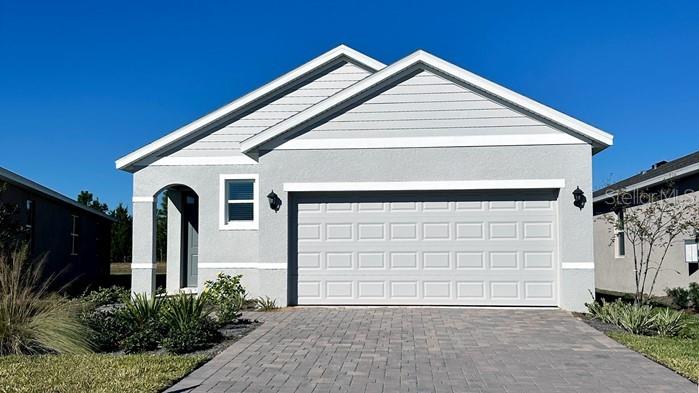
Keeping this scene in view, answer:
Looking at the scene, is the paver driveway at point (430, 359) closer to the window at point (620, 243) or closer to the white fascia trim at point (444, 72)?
the white fascia trim at point (444, 72)

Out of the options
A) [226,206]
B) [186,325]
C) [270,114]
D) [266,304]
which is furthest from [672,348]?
[270,114]

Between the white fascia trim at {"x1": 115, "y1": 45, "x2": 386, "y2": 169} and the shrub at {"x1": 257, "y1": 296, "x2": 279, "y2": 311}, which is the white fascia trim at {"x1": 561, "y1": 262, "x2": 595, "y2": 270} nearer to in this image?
the shrub at {"x1": 257, "y1": 296, "x2": 279, "y2": 311}

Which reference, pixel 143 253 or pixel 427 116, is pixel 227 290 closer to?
pixel 143 253

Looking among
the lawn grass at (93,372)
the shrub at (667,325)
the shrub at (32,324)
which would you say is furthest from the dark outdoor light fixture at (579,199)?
the shrub at (32,324)

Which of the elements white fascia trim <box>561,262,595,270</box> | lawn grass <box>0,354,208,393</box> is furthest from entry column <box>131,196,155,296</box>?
white fascia trim <box>561,262,595,270</box>

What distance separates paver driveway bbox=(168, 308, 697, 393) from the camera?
7.35 m

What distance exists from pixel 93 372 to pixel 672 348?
25.7 ft

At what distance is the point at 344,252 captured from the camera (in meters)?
14.1

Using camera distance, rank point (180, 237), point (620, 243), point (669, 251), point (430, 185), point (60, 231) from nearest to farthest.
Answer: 1. point (430, 185)
2. point (669, 251)
3. point (180, 237)
4. point (620, 243)
5. point (60, 231)

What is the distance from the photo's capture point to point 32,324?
9.30m

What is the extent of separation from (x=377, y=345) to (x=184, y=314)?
2966mm

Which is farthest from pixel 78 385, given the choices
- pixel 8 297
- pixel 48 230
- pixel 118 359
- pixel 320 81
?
pixel 48 230

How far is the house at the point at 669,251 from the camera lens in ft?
51.6

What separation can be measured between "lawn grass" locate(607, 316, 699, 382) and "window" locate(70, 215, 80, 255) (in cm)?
1979
